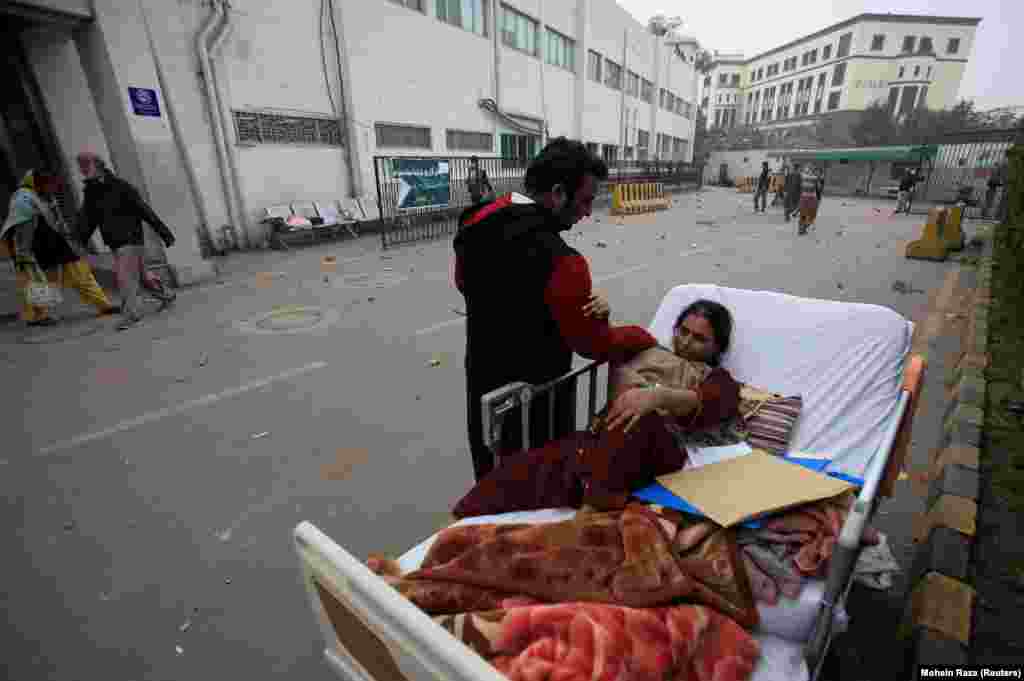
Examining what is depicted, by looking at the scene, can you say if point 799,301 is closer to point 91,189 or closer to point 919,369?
point 919,369

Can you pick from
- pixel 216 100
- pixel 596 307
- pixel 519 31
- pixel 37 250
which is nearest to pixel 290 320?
pixel 37 250

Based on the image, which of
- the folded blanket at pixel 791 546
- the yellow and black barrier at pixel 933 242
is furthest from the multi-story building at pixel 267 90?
the yellow and black barrier at pixel 933 242

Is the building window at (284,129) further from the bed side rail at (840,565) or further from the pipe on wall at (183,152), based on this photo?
the bed side rail at (840,565)

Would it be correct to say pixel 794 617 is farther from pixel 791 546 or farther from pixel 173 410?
pixel 173 410

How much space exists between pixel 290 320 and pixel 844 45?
69607mm

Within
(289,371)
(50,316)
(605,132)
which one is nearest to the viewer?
(289,371)

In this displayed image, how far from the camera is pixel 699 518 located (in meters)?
1.42

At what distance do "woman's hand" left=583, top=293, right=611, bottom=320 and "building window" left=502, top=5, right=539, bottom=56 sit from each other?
1624 centimetres

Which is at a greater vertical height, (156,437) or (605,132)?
(605,132)

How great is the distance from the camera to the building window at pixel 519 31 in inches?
582

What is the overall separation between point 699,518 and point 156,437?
3298mm

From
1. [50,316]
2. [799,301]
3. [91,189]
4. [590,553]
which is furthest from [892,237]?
[50,316]

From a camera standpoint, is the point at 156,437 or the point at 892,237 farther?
the point at 892,237

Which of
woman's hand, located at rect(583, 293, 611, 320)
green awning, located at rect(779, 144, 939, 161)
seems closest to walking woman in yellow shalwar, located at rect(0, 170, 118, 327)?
woman's hand, located at rect(583, 293, 611, 320)
